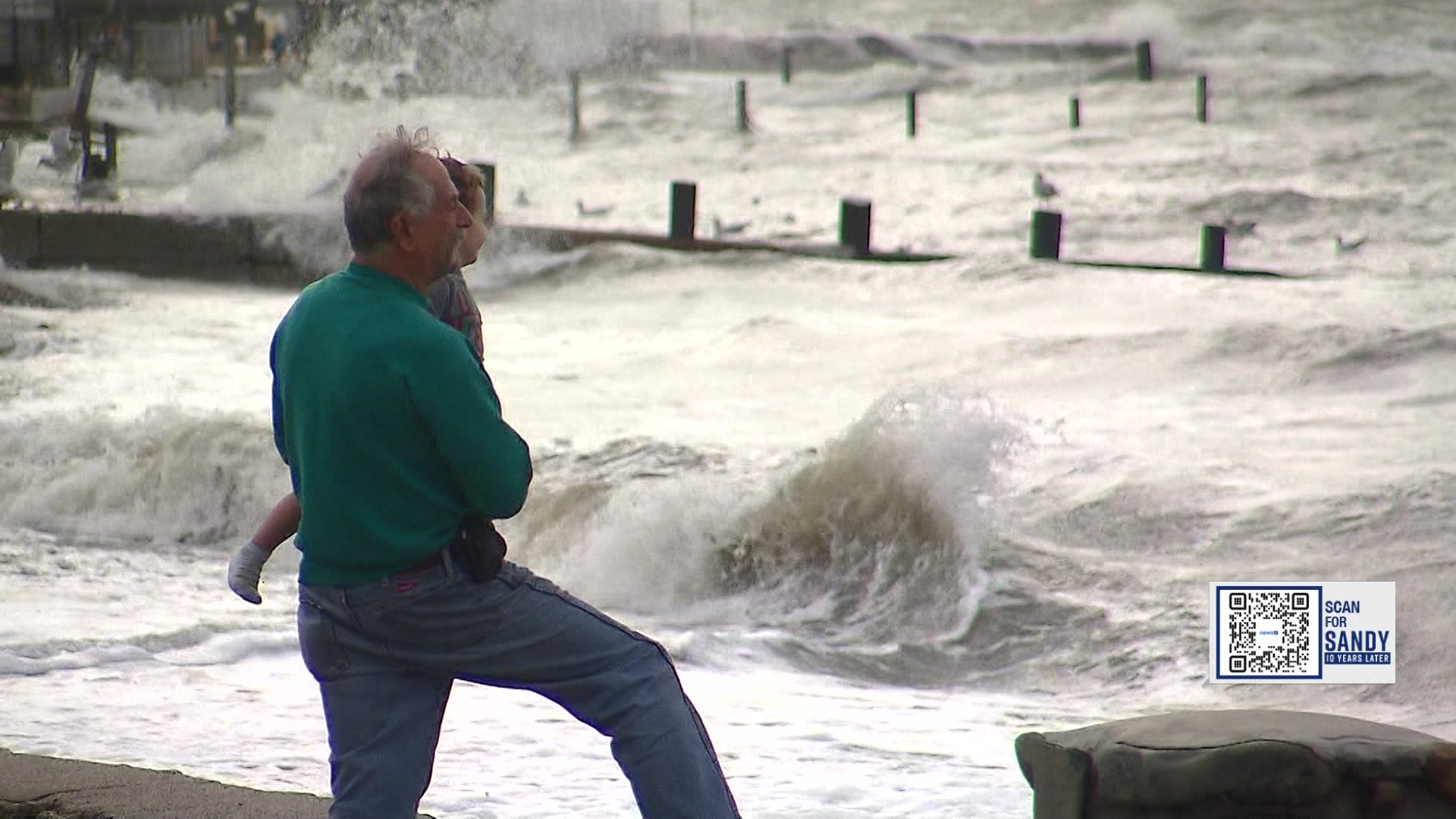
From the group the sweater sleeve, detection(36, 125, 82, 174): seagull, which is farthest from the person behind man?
detection(36, 125, 82, 174): seagull

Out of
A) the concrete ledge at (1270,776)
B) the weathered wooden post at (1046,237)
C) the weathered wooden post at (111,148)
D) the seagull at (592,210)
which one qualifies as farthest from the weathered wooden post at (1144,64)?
the concrete ledge at (1270,776)

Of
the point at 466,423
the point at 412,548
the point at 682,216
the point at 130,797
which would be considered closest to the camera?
the point at 466,423

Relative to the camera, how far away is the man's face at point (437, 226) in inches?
113

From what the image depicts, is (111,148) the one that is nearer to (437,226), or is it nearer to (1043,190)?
(1043,190)

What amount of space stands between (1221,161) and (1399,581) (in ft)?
85.8

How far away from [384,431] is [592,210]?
98.1 ft

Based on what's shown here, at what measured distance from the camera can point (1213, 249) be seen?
60.1ft

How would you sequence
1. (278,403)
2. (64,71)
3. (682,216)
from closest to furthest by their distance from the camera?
(278,403) → (682,216) → (64,71)

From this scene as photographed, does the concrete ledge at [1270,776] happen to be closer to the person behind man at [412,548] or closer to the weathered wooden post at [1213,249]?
the person behind man at [412,548]

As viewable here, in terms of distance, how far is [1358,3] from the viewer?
5362cm

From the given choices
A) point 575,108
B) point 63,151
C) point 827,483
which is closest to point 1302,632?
point 827,483

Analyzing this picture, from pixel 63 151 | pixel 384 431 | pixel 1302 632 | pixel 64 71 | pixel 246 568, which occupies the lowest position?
pixel 1302 632
